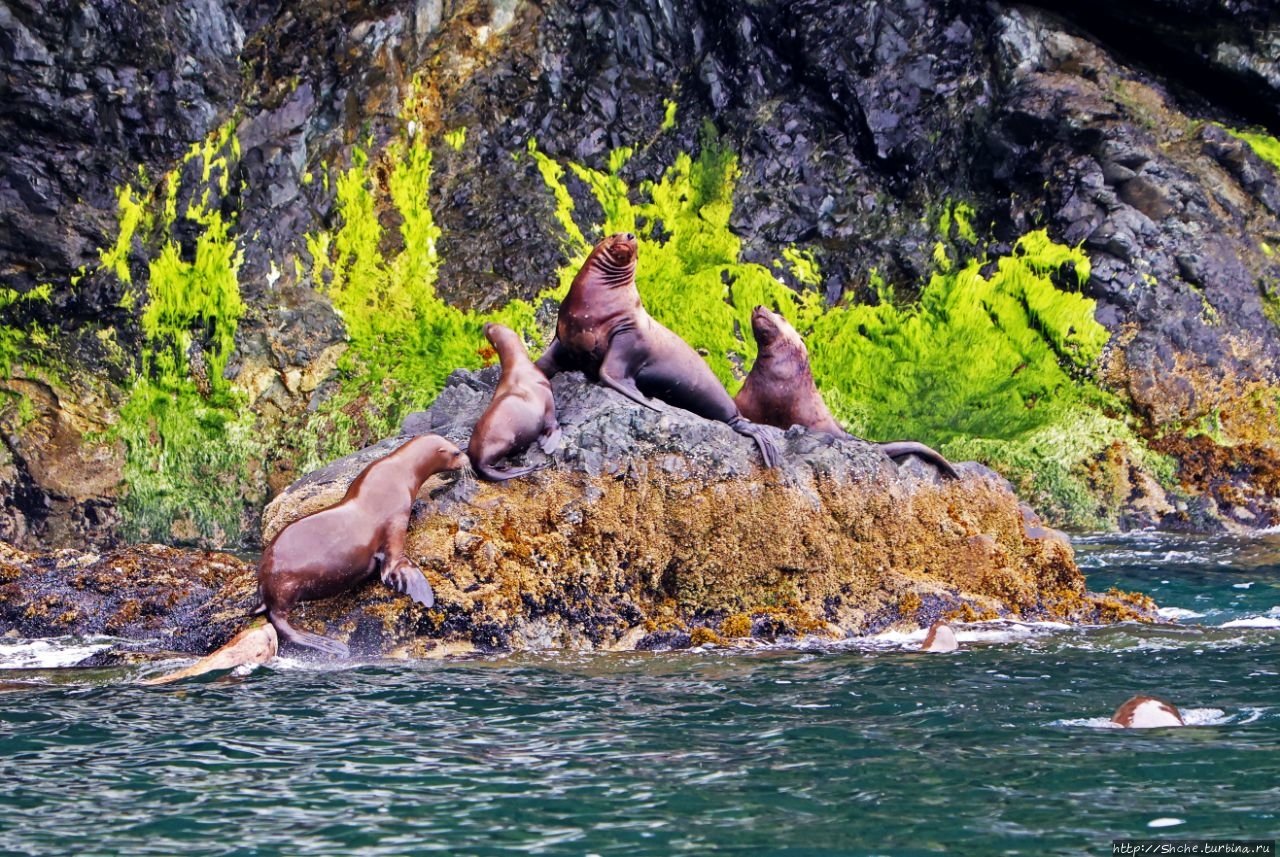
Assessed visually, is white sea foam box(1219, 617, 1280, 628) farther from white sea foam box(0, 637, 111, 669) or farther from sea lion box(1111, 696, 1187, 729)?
white sea foam box(0, 637, 111, 669)

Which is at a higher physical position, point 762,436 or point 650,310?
point 650,310

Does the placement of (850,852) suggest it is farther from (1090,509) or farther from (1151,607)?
(1090,509)

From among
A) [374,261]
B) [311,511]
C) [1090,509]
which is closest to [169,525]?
[374,261]

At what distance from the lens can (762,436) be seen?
754 centimetres

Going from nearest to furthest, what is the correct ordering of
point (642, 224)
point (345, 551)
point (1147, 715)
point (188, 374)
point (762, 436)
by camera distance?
point (1147, 715) < point (345, 551) < point (762, 436) < point (188, 374) < point (642, 224)

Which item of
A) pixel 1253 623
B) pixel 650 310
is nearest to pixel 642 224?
pixel 650 310

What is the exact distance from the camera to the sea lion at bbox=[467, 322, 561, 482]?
23.3 feet

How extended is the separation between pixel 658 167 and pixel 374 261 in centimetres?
430

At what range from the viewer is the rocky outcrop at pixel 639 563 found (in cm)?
672

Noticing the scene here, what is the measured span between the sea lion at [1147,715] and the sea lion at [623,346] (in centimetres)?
350

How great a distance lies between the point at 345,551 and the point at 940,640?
9.82 feet

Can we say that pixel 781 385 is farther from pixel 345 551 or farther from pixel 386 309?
pixel 386 309

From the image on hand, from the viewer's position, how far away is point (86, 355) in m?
14.2

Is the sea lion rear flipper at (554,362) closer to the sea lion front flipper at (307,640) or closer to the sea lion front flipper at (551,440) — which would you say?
the sea lion front flipper at (551,440)
